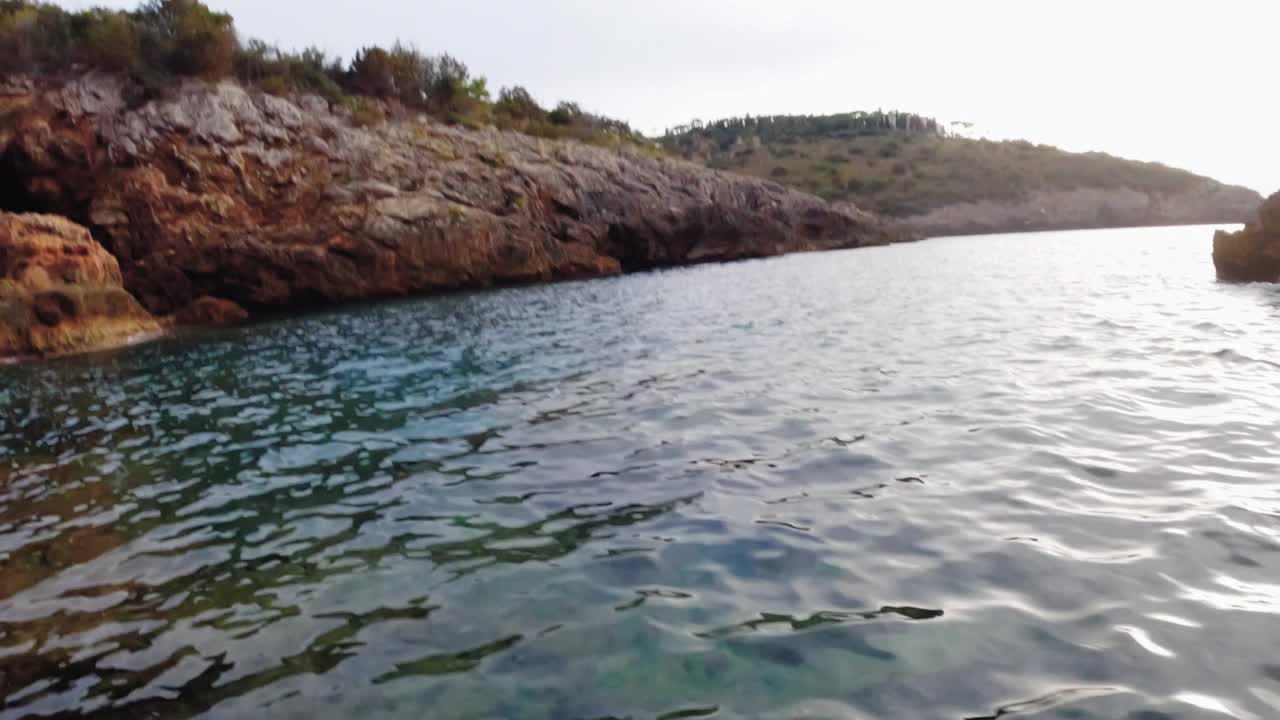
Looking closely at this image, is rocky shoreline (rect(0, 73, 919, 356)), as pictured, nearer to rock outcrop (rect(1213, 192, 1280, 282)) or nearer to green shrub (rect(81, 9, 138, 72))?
green shrub (rect(81, 9, 138, 72))

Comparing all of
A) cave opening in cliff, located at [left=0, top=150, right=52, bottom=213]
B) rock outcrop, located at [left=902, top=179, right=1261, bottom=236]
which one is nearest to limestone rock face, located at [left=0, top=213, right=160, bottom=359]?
cave opening in cliff, located at [left=0, top=150, right=52, bottom=213]

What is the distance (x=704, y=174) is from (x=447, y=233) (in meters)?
18.9

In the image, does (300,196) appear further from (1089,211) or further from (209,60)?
(1089,211)

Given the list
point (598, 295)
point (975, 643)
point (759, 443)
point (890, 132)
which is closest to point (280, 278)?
point (598, 295)

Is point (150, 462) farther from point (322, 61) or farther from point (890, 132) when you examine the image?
point (890, 132)

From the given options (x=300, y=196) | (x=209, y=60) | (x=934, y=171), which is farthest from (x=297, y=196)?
(x=934, y=171)

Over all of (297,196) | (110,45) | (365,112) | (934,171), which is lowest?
(297,196)

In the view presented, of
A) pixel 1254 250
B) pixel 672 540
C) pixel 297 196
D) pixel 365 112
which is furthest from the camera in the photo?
pixel 365 112

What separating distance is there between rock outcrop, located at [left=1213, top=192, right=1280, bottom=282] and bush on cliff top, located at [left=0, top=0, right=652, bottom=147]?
94.2 ft

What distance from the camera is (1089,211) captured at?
75.0 metres

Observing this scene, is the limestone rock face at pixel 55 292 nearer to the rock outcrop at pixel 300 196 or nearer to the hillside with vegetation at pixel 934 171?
the rock outcrop at pixel 300 196

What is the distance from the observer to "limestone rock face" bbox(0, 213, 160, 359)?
16.6 m

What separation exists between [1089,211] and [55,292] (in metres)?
82.2

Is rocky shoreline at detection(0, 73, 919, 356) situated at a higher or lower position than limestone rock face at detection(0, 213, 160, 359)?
higher
